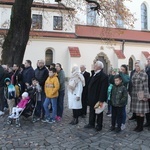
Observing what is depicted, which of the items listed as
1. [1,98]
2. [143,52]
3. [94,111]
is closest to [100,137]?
[94,111]

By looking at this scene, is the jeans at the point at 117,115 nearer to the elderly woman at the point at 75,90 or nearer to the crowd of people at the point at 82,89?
the crowd of people at the point at 82,89

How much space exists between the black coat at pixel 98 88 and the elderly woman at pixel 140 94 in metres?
0.83

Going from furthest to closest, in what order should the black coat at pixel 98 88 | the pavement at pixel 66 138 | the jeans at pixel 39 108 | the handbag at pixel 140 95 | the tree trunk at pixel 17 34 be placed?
the tree trunk at pixel 17 34 → the jeans at pixel 39 108 → the black coat at pixel 98 88 → the handbag at pixel 140 95 → the pavement at pixel 66 138

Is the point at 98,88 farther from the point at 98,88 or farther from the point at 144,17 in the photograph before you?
the point at 144,17

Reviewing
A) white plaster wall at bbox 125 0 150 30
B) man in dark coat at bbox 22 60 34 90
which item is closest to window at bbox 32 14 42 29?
A: white plaster wall at bbox 125 0 150 30

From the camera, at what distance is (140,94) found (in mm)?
6266

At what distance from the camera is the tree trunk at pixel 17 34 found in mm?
10352

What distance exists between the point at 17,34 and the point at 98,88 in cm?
547

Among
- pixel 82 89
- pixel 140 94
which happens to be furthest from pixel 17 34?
pixel 140 94

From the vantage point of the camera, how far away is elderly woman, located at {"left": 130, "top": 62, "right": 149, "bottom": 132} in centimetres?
626

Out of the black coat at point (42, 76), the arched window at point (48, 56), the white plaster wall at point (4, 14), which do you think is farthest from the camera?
the arched window at point (48, 56)

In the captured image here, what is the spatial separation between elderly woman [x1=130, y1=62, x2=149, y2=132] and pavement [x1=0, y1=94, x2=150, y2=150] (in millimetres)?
538

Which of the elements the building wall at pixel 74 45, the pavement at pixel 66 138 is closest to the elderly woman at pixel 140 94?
the pavement at pixel 66 138

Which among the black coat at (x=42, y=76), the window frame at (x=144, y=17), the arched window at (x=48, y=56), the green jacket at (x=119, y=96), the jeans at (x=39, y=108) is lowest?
the jeans at (x=39, y=108)
